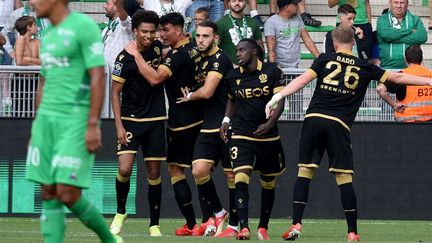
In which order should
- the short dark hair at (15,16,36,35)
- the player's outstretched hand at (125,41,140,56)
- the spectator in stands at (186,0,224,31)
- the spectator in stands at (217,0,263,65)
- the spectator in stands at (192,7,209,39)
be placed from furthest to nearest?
the spectator in stands at (186,0,224,31) < the short dark hair at (15,16,36,35) < the spectator in stands at (217,0,263,65) < the spectator in stands at (192,7,209,39) < the player's outstretched hand at (125,41,140,56)

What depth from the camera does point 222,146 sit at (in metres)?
13.9

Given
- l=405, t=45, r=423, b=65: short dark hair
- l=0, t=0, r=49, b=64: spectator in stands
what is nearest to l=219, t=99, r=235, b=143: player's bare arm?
l=405, t=45, r=423, b=65: short dark hair

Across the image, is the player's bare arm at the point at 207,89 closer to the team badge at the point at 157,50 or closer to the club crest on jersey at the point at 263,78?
the team badge at the point at 157,50

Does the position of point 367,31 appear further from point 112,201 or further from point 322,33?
point 112,201

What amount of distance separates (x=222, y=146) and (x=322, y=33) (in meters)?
7.37

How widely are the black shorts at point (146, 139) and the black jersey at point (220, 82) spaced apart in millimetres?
542

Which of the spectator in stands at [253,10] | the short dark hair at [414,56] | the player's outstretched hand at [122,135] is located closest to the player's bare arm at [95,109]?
the player's outstretched hand at [122,135]

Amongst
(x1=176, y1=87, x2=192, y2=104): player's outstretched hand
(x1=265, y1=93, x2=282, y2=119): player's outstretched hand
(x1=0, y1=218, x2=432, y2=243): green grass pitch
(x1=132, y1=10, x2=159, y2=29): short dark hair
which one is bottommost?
(x1=0, y1=218, x2=432, y2=243): green grass pitch

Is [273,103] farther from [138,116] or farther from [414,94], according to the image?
[414,94]

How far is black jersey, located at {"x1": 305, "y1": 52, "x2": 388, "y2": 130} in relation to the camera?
12.8 metres

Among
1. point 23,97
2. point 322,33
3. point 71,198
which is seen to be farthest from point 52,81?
point 322,33

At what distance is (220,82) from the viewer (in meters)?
13.9

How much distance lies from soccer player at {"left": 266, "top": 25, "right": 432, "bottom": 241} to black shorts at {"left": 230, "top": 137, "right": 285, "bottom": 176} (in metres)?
0.38

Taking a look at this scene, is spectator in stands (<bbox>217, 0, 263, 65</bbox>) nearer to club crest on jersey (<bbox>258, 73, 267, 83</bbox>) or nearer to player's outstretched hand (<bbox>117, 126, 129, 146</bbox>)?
player's outstretched hand (<bbox>117, 126, 129, 146</bbox>)
